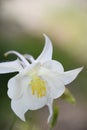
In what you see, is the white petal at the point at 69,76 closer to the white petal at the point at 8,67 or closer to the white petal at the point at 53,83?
the white petal at the point at 53,83

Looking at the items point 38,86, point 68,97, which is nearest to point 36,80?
point 38,86

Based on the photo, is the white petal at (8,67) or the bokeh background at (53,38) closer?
the white petal at (8,67)

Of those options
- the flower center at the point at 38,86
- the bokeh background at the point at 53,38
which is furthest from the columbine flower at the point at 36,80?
the bokeh background at the point at 53,38

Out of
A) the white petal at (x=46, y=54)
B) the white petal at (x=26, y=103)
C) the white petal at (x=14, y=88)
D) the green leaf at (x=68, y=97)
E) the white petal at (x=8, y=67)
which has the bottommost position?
the white petal at (x=26, y=103)

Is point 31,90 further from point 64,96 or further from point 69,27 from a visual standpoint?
point 69,27

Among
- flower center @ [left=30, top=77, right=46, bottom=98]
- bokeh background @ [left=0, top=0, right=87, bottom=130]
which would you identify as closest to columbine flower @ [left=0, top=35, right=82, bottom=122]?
flower center @ [left=30, top=77, right=46, bottom=98]

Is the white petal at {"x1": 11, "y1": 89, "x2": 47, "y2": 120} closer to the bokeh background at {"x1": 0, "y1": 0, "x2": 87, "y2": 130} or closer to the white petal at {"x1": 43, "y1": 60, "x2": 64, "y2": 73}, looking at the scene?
the white petal at {"x1": 43, "y1": 60, "x2": 64, "y2": 73}
